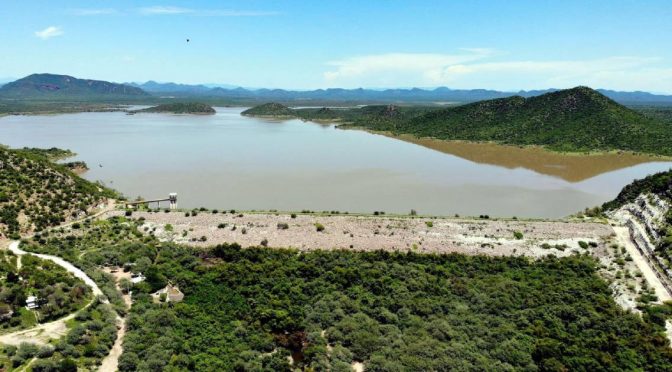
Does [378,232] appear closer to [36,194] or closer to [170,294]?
[170,294]

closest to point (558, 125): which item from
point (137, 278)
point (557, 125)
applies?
point (557, 125)

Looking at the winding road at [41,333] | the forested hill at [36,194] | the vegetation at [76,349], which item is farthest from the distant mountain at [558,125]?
the winding road at [41,333]

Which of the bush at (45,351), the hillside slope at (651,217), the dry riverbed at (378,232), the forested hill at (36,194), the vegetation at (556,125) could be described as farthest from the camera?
the vegetation at (556,125)

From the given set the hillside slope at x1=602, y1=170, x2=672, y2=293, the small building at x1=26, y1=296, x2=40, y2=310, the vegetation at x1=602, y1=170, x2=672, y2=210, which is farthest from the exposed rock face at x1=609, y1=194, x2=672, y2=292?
the small building at x1=26, y1=296, x2=40, y2=310

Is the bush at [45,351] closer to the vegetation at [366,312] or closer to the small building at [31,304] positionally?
the vegetation at [366,312]

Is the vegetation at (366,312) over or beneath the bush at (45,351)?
beneath

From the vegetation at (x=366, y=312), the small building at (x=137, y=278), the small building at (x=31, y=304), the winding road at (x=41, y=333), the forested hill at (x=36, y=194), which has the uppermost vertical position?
the forested hill at (x=36, y=194)
